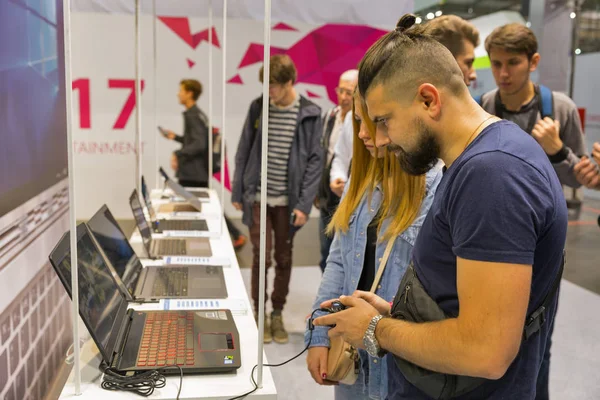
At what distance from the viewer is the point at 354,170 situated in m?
1.44

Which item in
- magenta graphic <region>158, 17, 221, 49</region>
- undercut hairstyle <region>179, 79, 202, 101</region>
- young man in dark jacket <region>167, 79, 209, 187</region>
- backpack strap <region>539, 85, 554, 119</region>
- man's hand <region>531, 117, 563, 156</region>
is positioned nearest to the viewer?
man's hand <region>531, 117, 563, 156</region>

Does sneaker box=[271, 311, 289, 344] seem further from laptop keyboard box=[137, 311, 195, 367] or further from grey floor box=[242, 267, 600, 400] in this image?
laptop keyboard box=[137, 311, 195, 367]

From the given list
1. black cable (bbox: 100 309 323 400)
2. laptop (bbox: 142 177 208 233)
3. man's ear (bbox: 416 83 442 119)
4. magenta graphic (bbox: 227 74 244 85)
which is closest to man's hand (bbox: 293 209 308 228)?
laptop (bbox: 142 177 208 233)

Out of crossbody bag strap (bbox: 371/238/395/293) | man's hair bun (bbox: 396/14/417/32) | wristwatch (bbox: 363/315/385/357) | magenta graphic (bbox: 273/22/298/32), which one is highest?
magenta graphic (bbox: 273/22/298/32)

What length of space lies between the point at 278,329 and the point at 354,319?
2.21 m

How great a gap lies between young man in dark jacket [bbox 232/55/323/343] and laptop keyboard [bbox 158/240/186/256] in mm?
871

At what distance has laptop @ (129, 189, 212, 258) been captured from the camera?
2.21 m

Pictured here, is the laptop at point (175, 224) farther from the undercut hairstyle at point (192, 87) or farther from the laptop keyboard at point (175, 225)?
the undercut hairstyle at point (192, 87)

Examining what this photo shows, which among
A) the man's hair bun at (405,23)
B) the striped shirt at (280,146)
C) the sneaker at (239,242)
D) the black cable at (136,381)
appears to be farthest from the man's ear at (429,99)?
the sneaker at (239,242)

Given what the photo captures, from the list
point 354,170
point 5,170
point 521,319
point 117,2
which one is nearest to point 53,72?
point 5,170

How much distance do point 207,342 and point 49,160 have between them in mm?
1198

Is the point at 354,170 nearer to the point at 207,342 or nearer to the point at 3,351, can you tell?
the point at 207,342

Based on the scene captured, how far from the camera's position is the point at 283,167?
3.18 meters

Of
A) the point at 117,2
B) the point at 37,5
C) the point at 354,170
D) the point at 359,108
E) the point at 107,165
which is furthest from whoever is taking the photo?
the point at 107,165
